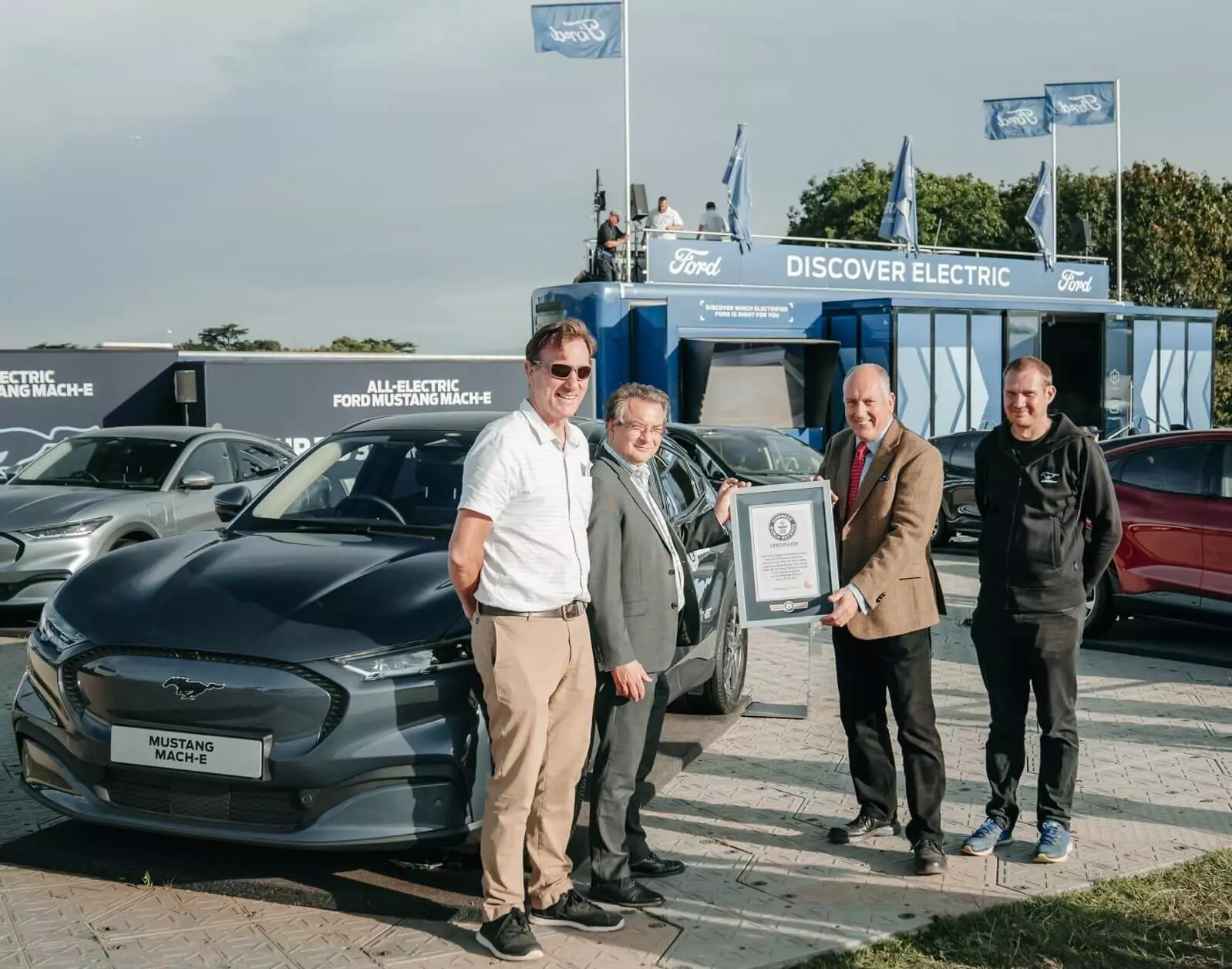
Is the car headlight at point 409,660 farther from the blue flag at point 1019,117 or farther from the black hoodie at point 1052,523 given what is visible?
the blue flag at point 1019,117

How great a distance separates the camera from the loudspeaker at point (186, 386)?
1655 centimetres

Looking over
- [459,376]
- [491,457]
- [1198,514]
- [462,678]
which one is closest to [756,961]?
[462,678]

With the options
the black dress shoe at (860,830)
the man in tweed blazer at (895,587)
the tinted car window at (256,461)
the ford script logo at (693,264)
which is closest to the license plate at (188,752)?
the man in tweed blazer at (895,587)

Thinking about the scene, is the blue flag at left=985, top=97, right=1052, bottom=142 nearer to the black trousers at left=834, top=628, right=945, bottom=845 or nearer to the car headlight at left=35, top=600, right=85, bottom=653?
the black trousers at left=834, top=628, right=945, bottom=845

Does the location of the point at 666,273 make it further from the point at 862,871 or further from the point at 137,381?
the point at 862,871

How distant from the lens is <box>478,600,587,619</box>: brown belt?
13.5 ft

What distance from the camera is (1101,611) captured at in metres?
9.79

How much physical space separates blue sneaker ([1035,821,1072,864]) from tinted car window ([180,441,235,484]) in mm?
7835

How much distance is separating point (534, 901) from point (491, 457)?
1514 mm

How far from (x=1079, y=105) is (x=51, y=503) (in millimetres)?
32365

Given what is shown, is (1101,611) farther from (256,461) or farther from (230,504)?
(256,461)

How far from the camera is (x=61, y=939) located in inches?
169

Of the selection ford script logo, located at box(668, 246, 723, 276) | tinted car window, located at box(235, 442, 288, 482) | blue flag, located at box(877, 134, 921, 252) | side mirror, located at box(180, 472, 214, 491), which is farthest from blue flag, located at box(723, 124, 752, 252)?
side mirror, located at box(180, 472, 214, 491)

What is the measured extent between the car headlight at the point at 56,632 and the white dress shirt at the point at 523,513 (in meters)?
→ 1.52
